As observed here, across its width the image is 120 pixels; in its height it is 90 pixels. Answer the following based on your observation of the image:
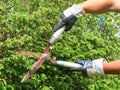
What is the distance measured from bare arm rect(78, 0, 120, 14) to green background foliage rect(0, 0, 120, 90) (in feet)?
10.4

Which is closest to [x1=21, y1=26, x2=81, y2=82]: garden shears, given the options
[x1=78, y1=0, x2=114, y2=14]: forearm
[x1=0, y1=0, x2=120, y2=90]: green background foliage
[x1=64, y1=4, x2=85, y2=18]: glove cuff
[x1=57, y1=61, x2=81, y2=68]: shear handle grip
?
[x1=57, y1=61, x2=81, y2=68]: shear handle grip

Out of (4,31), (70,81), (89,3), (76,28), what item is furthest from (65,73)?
(89,3)

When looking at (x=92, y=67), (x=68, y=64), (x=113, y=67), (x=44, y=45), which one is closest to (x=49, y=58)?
(x=68, y=64)

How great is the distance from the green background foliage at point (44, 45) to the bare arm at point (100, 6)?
3.17m

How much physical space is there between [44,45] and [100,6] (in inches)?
156

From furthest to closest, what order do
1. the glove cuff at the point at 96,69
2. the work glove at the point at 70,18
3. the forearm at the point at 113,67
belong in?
the work glove at the point at 70,18, the glove cuff at the point at 96,69, the forearm at the point at 113,67

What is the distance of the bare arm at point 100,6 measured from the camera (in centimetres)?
439

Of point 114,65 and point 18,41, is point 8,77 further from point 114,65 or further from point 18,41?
point 114,65

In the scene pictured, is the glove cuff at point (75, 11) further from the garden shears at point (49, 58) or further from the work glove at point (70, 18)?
the garden shears at point (49, 58)

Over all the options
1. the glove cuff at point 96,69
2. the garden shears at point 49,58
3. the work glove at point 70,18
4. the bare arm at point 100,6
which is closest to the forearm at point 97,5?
the bare arm at point 100,6

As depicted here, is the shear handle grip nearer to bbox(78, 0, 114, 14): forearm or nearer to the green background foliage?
bbox(78, 0, 114, 14): forearm

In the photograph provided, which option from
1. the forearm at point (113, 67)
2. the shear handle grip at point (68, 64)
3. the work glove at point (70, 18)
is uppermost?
the work glove at point (70, 18)

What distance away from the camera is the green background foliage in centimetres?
773

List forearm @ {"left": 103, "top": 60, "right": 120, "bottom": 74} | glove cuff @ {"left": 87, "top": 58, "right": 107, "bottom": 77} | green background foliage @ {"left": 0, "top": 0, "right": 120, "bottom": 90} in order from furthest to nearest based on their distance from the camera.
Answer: green background foliage @ {"left": 0, "top": 0, "right": 120, "bottom": 90} → glove cuff @ {"left": 87, "top": 58, "right": 107, "bottom": 77} → forearm @ {"left": 103, "top": 60, "right": 120, "bottom": 74}
